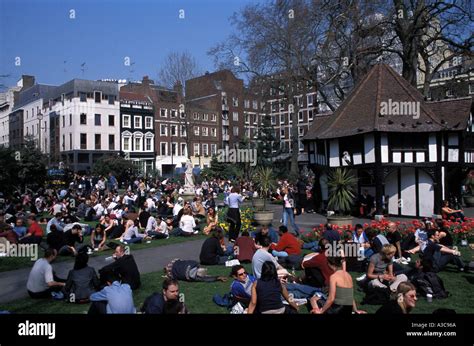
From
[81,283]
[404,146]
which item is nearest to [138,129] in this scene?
[404,146]

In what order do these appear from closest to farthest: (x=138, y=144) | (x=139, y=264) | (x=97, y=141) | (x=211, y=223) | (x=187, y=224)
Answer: (x=139, y=264)
(x=187, y=224)
(x=211, y=223)
(x=97, y=141)
(x=138, y=144)

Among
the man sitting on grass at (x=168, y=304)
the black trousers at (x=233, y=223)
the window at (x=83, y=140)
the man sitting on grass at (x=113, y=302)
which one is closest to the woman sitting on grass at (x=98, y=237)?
the black trousers at (x=233, y=223)

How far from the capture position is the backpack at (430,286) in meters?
8.93

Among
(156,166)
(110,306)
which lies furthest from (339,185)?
(156,166)

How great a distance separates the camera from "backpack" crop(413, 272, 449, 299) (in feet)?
29.3

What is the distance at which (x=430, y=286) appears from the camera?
903 cm

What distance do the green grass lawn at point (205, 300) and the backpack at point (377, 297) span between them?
13 cm

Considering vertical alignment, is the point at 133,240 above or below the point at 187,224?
below

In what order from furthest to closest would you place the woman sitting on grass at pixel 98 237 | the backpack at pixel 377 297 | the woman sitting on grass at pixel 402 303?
the woman sitting on grass at pixel 98 237, the backpack at pixel 377 297, the woman sitting on grass at pixel 402 303

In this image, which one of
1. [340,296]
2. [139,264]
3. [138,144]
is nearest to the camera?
[340,296]

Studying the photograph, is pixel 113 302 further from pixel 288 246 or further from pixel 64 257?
pixel 64 257

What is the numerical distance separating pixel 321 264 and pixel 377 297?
1.32 meters

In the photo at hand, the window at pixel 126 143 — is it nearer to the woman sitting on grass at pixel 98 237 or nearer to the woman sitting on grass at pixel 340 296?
the woman sitting on grass at pixel 98 237

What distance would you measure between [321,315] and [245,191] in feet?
91.6
